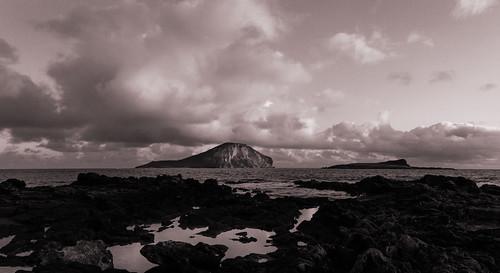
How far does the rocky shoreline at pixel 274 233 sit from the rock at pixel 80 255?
52mm

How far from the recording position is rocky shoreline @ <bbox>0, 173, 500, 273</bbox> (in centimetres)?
1703

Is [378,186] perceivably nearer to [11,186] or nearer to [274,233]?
[274,233]

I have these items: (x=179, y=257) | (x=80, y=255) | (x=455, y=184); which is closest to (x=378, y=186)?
(x=455, y=184)

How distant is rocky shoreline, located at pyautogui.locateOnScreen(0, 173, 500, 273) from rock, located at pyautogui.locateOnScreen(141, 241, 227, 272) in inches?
2.1

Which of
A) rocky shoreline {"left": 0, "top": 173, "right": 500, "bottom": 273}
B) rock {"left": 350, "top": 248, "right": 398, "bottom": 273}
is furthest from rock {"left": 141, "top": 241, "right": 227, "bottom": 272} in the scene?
rock {"left": 350, "top": 248, "right": 398, "bottom": 273}

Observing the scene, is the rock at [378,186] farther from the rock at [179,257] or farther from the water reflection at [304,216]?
the rock at [179,257]

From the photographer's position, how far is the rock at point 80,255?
56.6 feet

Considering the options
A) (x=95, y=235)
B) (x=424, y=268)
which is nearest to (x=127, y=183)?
(x=95, y=235)

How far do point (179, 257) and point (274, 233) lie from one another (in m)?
12.5

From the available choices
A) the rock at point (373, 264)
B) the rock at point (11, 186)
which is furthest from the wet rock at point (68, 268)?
the rock at point (11, 186)

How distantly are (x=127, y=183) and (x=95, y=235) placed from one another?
4756cm

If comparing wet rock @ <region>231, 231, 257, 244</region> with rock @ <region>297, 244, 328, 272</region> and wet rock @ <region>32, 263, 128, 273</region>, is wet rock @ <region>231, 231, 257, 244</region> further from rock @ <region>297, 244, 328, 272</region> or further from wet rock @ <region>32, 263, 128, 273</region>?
wet rock @ <region>32, 263, 128, 273</region>

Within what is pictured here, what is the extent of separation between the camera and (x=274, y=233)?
2891 cm

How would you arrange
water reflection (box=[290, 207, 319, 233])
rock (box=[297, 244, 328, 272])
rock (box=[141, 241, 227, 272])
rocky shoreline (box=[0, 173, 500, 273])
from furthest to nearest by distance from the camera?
water reflection (box=[290, 207, 319, 233]), rock (box=[141, 241, 227, 272]), rocky shoreline (box=[0, 173, 500, 273]), rock (box=[297, 244, 328, 272])
